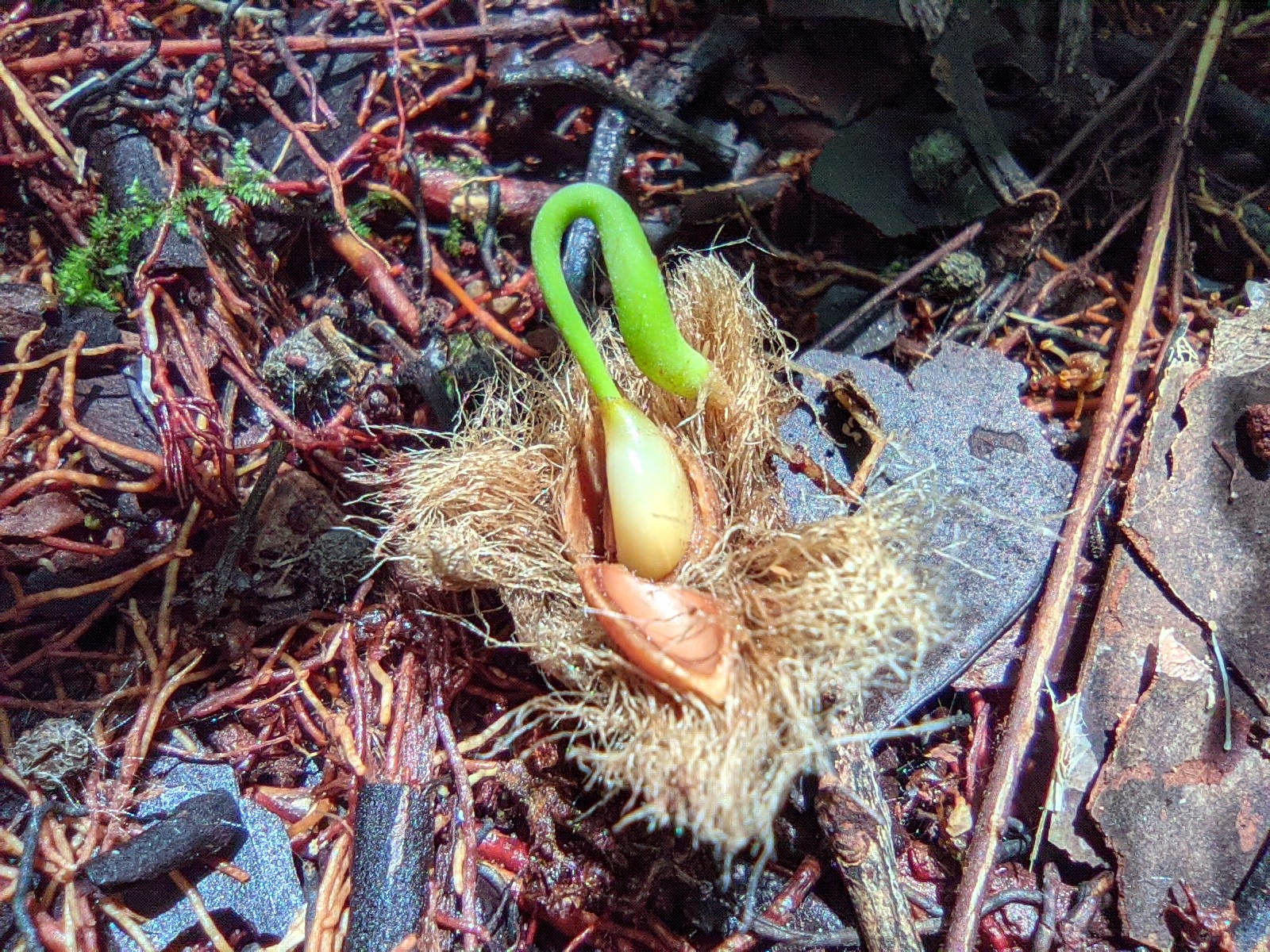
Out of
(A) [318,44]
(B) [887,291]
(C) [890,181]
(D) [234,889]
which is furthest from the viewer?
(A) [318,44]

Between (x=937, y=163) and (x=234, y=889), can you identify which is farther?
(x=937, y=163)

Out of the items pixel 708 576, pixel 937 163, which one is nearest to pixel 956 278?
pixel 937 163

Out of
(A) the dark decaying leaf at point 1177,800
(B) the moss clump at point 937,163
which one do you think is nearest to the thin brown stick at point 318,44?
(B) the moss clump at point 937,163

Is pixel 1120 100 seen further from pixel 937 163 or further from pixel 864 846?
pixel 864 846

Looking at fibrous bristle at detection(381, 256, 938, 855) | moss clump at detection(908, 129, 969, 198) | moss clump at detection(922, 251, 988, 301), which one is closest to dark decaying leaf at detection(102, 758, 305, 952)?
fibrous bristle at detection(381, 256, 938, 855)

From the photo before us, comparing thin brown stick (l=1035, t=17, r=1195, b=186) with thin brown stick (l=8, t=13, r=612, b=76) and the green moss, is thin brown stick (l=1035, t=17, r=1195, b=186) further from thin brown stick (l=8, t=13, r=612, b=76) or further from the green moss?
the green moss

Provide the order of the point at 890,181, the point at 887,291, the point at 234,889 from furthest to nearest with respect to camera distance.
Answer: the point at 890,181 → the point at 887,291 → the point at 234,889

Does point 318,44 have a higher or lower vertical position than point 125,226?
higher

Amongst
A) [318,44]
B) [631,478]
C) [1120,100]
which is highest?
[318,44]
